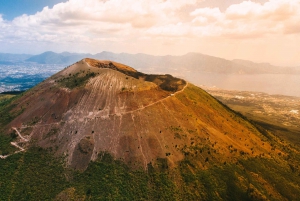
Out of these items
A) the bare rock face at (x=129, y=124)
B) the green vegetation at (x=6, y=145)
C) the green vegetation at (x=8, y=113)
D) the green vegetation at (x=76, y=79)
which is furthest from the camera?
the green vegetation at (x=76, y=79)

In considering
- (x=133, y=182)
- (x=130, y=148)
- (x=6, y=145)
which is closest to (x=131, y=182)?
(x=133, y=182)

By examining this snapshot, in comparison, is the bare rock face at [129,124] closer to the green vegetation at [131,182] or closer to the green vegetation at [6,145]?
the green vegetation at [131,182]

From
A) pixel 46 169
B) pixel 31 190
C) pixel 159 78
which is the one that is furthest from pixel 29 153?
pixel 159 78

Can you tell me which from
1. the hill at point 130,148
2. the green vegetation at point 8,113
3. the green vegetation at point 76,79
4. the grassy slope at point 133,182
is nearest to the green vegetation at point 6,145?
the hill at point 130,148

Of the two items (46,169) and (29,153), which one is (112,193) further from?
(29,153)

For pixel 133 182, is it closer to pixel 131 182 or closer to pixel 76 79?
pixel 131 182
